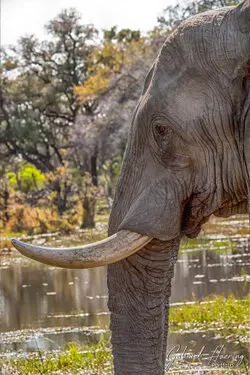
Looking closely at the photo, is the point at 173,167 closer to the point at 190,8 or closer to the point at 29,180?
the point at 190,8

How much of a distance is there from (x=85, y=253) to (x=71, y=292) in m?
9.97

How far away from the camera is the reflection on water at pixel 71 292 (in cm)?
1027

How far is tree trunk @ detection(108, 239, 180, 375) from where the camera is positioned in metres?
4.37

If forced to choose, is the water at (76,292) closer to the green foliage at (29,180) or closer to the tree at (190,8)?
the tree at (190,8)

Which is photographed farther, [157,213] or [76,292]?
[76,292]

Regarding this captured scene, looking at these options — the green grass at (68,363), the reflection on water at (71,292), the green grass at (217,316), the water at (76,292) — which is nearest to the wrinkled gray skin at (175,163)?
the green grass at (68,363)

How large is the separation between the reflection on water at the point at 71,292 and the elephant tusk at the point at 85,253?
484cm

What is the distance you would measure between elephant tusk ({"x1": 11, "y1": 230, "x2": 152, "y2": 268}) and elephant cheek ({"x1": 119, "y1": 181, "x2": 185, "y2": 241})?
92 millimetres

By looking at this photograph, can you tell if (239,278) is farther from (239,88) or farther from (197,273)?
(239,88)

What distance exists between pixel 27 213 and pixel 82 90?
1493cm

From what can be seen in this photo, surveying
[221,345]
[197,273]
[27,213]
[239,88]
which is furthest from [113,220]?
[27,213]

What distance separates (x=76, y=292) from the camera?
13.9m

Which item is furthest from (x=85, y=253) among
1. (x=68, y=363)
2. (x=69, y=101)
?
(x=69, y=101)

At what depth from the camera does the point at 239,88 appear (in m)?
4.23
